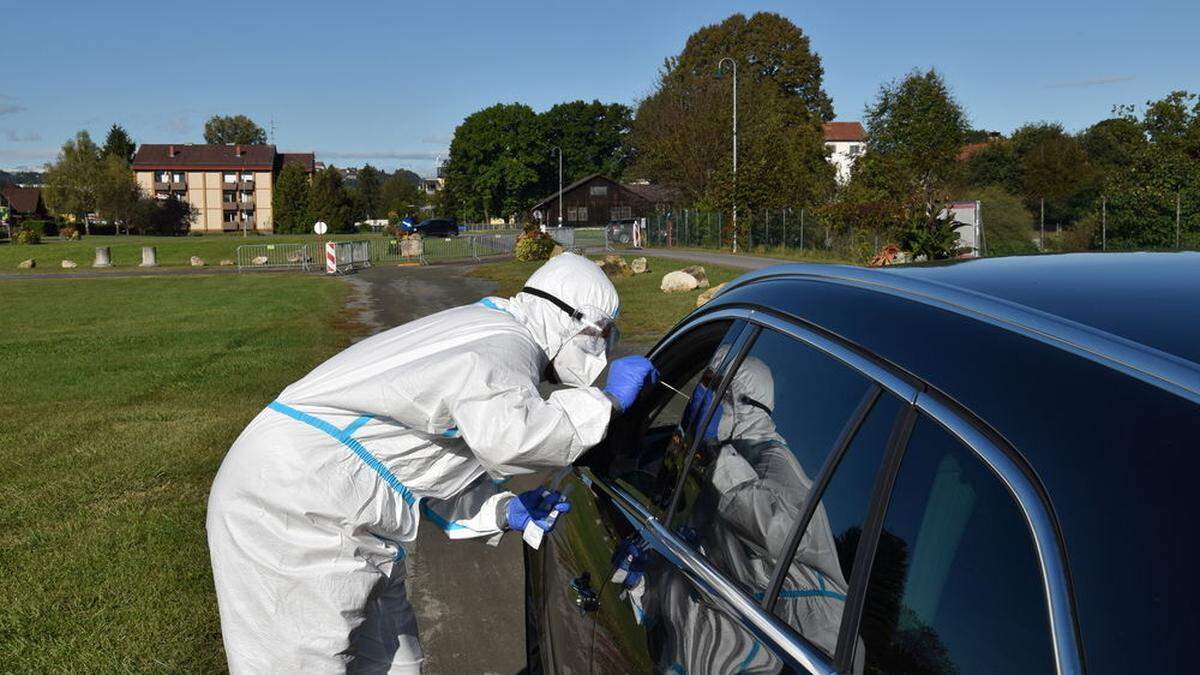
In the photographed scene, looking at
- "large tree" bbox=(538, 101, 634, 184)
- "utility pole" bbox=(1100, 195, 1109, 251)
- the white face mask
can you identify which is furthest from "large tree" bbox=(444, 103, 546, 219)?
the white face mask

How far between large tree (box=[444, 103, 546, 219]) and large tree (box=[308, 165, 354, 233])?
2361 cm

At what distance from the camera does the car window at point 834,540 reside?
5.33ft

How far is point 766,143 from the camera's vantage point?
44000 mm

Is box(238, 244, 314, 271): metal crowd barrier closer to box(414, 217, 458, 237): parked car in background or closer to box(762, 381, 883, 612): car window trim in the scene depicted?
box(414, 217, 458, 237): parked car in background

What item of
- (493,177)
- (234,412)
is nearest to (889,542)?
(234,412)

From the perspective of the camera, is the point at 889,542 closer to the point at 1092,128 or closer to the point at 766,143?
the point at 766,143

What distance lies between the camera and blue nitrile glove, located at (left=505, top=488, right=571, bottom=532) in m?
3.27

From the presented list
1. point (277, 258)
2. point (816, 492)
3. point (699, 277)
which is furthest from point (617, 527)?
point (277, 258)

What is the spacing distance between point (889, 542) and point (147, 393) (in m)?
11.5

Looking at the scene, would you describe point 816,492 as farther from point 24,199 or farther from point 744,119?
point 24,199

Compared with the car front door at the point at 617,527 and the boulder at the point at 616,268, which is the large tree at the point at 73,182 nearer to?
the boulder at the point at 616,268

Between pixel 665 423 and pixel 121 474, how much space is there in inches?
230

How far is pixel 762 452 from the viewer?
223cm

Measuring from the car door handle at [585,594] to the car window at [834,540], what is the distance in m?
0.94
